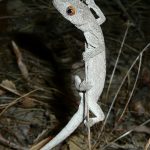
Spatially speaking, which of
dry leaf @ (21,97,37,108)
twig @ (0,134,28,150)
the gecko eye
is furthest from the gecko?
dry leaf @ (21,97,37,108)

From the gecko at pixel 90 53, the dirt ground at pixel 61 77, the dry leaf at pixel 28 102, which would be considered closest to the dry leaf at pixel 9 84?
the dirt ground at pixel 61 77

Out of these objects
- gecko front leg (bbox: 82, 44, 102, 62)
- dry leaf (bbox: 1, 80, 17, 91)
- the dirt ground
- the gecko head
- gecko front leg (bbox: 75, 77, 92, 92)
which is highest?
the gecko head

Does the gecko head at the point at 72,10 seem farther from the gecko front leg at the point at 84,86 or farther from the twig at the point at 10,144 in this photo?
the twig at the point at 10,144

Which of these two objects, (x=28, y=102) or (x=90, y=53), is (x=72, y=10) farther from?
(x=28, y=102)

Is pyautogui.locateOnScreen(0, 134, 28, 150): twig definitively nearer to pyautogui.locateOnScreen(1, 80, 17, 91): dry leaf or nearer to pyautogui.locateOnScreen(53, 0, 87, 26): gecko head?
pyautogui.locateOnScreen(1, 80, 17, 91): dry leaf

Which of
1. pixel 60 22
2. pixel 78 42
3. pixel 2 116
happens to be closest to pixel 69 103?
pixel 2 116

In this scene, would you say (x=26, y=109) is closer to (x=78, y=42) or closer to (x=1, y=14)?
(x=78, y=42)
